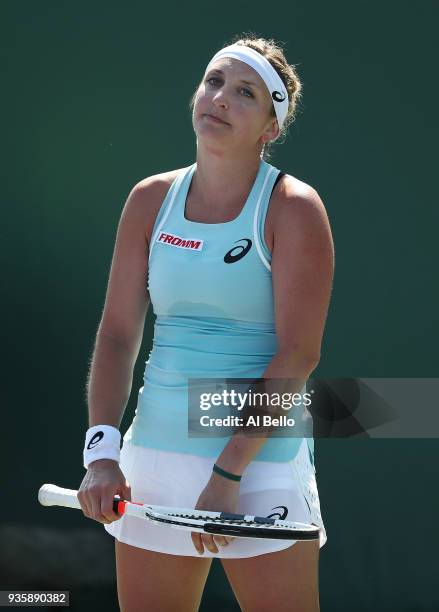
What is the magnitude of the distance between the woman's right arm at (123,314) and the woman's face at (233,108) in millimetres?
222

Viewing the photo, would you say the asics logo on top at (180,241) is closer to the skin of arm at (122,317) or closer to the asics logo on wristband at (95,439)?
the skin of arm at (122,317)

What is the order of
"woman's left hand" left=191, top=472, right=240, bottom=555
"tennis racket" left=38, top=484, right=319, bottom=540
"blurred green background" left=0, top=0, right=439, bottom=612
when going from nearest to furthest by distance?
"tennis racket" left=38, top=484, right=319, bottom=540, "woman's left hand" left=191, top=472, right=240, bottom=555, "blurred green background" left=0, top=0, right=439, bottom=612

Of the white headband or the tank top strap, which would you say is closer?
the tank top strap

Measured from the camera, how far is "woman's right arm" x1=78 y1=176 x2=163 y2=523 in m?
2.72

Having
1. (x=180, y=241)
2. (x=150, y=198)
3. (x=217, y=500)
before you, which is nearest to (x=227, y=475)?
(x=217, y=500)

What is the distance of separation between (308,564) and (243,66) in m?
1.26

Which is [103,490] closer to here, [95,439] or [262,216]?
[95,439]

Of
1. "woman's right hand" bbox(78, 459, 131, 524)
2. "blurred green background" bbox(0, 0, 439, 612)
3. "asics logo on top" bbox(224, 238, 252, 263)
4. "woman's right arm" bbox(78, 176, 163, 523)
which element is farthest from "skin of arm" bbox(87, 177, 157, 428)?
"blurred green background" bbox(0, 0, 439, 612)

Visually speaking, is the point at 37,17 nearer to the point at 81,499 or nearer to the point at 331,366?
the point at 331,366

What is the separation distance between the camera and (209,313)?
260 centimetres

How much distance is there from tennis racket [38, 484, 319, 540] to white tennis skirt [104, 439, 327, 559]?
0.10m

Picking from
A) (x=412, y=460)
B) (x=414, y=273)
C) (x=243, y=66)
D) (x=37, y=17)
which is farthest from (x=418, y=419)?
(x=37, y=17)

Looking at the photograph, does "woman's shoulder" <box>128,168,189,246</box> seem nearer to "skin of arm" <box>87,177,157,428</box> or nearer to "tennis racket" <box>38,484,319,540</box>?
"skin of arm" <box>87,177,157,428</box>

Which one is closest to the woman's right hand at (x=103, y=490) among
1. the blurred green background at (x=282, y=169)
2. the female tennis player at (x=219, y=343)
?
the female tennis player at (x=219, y=343)
